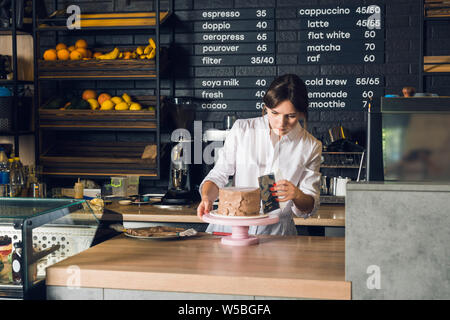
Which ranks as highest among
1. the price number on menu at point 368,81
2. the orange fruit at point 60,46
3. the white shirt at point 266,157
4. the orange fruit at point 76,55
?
the orange fruit at point 60,46

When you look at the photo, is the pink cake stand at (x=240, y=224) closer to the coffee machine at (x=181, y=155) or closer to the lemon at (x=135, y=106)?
the coffee machine at (x=181, y=155)

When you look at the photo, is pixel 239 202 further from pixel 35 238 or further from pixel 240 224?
pixel 35 238

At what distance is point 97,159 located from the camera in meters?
4.25

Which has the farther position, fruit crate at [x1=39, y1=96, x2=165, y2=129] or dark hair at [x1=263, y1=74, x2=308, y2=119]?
fruit crate at [x1=39, y1=96, x2=165, y2=129]

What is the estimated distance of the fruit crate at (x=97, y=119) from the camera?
13.6ft

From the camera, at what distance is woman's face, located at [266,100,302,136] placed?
256 centimetres

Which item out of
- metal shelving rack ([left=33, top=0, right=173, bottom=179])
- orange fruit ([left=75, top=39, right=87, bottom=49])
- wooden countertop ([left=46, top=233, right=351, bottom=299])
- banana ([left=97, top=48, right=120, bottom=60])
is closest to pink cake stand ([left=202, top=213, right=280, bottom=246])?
wooden countertop ([left=46, top=233, right=351, bottom=299])

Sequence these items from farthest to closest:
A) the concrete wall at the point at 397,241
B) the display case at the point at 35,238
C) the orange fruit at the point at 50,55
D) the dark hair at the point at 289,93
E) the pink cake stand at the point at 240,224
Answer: the orange fruit at the point at 50,55 → the dark hair at the point at 289,93 → the pink cake stand at the point at 240,224 → the display case at the point at 35,238 → the concrete wall at the point at 397,241

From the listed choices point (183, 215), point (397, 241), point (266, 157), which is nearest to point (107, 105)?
point (183, 215)

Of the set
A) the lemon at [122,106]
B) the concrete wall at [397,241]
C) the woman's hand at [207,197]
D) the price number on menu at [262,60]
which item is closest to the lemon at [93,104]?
the lemon at [122,106]

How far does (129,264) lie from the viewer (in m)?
2.02

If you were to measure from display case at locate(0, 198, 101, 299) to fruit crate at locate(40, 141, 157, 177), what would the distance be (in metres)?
1.86

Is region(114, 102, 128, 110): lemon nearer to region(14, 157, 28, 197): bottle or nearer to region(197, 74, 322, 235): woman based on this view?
region(14, 157, 28, 197): bottle

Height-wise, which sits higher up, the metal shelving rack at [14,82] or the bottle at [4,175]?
the metal shelving rack at [14,82]
